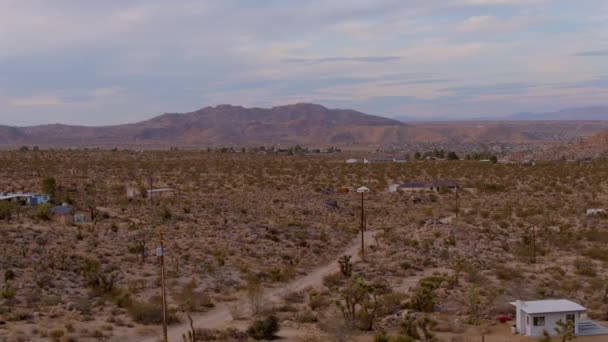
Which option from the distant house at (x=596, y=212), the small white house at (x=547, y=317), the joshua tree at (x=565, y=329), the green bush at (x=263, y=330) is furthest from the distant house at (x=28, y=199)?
the distant house at (x=596, y=212)

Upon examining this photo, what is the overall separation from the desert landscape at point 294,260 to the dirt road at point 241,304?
80mm

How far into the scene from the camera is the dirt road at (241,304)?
67.5 ft

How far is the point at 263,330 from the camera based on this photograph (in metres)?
19.8

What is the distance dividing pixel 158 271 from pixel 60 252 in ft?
15.3

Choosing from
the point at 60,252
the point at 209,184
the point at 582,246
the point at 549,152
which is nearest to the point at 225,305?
the point at 60,252

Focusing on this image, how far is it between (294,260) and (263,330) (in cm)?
1242

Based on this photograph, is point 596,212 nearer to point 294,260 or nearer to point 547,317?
point 294,260

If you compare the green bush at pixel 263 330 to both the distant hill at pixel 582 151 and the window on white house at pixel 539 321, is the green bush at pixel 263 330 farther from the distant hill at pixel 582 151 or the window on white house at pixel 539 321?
the distant hill at pixel 582 151

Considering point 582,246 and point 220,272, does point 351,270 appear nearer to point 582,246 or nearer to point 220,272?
point 220,272

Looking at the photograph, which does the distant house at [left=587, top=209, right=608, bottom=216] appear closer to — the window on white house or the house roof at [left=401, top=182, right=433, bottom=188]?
the house roof at [left=401, top=182, right=433, bottom=188]

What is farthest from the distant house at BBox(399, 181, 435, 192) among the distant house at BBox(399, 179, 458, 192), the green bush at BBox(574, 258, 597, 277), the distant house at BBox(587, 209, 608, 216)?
the green bush at BBox(574, 258, 597, 277)

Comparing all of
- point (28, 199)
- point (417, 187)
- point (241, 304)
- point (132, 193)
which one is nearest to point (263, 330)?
point (241, 304)

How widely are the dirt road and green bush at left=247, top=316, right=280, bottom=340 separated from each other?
1683 mm

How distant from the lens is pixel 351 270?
2891cm
